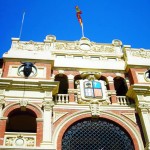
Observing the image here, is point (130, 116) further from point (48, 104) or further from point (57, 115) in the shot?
point (48, 104)

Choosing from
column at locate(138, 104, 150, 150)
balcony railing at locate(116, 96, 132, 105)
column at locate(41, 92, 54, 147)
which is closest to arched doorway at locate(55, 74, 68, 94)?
column at locate(41, 92, 54, 147)

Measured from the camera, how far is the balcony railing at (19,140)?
14.6 metres

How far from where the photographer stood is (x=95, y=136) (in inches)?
635

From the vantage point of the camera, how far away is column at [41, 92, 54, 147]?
48.4ft

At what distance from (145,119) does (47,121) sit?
220 inches

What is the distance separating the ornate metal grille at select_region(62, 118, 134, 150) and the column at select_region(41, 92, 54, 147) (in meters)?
1.06

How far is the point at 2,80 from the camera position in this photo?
16891 mm

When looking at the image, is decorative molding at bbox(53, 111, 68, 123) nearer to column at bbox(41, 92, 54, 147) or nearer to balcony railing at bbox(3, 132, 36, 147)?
column at bbox(41, 92, 54, 147)

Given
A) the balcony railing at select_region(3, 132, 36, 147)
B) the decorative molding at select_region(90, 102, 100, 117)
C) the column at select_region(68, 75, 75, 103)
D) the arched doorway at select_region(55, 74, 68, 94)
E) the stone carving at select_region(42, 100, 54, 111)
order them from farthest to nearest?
the arched doorway at select_region(55, 74, 68, 94)
the column at select_region(68, 75, 75, 103)
the decorative molding at select_region(90, 102, 100, 117)
the stone carving at select_region(42, 100, 54, 111)
the balcony railing at select_region(3, 132, 36, 147)

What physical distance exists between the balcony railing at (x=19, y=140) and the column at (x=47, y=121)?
1.90ft

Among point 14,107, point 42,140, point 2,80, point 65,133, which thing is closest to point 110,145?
point 65,133

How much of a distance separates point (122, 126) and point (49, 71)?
5649 millimetres

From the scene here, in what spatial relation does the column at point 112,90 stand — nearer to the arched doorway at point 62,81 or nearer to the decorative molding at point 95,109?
the decorative molding at point 95,109

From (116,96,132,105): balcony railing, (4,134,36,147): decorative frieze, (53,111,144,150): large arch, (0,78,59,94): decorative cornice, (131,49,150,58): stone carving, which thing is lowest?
(4,134,36,147): decorative frieze
